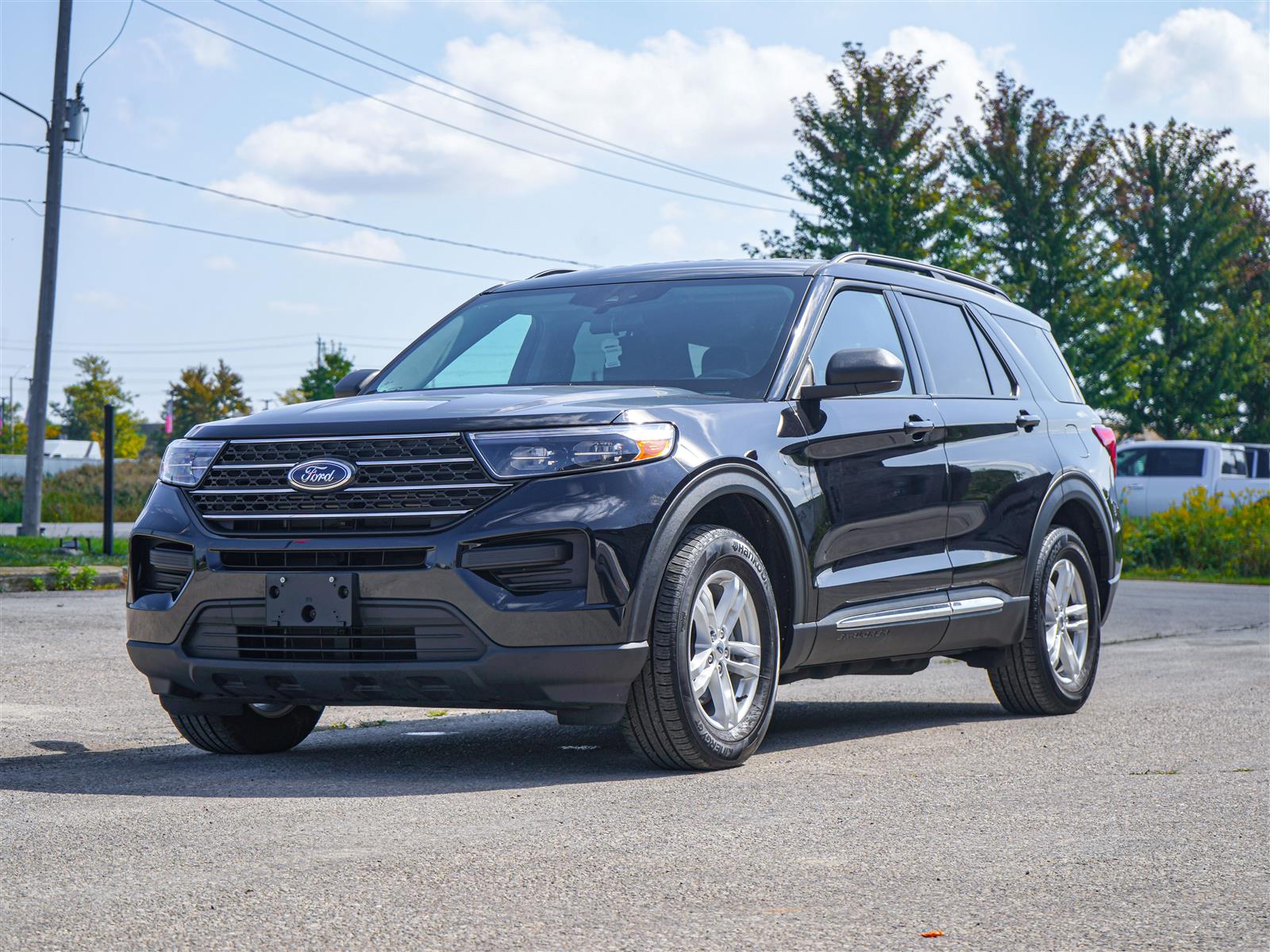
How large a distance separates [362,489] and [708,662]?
1.32 meters

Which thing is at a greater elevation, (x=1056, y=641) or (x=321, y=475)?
(x=321, y=475)

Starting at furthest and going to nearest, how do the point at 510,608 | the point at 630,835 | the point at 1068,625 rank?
the point at 1068,625 → the point at 510,608 → the point at 630,835

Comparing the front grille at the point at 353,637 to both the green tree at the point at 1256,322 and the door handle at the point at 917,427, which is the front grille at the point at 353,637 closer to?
the door handle at the point at 917,427

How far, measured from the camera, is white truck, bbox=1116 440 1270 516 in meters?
27.6

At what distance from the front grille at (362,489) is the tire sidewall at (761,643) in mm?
755

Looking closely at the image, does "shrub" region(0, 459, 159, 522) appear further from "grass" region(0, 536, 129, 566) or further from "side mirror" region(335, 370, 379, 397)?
"side mirror" region(335, 370, 379, 397)

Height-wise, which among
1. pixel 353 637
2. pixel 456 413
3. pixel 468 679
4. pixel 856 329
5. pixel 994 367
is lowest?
pixel 468 679

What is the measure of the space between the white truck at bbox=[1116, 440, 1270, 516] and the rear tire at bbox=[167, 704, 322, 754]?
887 inches

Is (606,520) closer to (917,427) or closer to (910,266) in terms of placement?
(917,427)

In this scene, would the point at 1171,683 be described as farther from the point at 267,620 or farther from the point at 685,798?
the point at 267,620

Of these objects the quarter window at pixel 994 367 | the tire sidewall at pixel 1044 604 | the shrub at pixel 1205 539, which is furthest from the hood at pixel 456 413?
the shrub at pixel 1205 539

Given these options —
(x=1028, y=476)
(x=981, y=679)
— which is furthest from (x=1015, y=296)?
(x=1028, y=476)

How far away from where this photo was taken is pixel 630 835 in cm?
461

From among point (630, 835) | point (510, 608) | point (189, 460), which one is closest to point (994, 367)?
point (510, 608)
